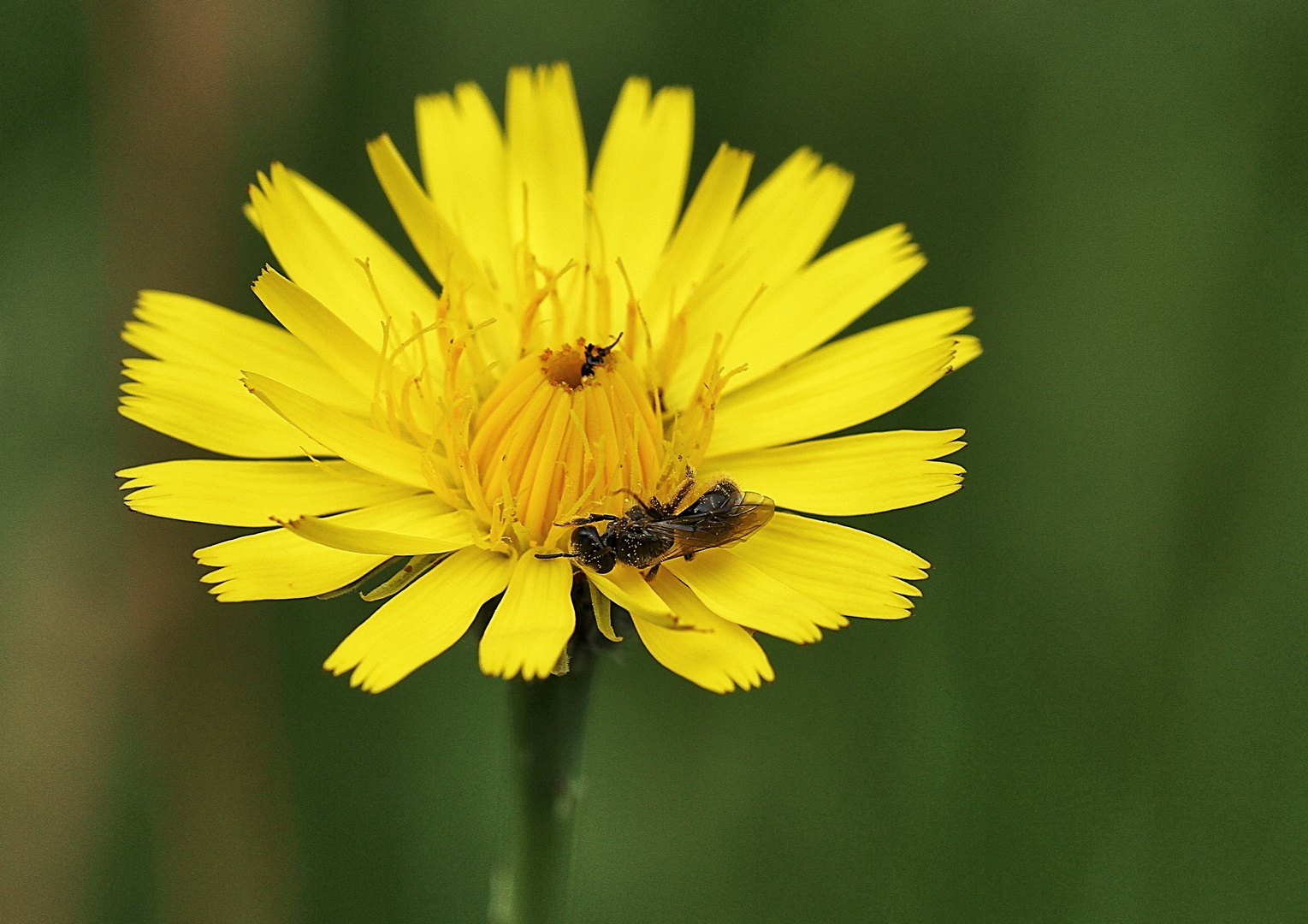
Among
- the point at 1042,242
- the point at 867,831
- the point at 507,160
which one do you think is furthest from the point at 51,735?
the point at 1042,242

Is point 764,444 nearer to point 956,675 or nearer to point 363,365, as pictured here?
point 363,365

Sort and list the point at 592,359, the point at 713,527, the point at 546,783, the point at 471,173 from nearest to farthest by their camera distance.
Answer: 1. the point at 713,527
2. the point at 546,783
3. the point at 592,359
4. the point at 471,173

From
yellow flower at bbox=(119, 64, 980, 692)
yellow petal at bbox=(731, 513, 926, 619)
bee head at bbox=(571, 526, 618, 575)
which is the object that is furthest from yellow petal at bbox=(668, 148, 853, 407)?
bee head at bbox=(571, 526, 618, 575)

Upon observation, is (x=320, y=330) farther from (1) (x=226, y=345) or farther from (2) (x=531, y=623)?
(2) (x=531, y=623)

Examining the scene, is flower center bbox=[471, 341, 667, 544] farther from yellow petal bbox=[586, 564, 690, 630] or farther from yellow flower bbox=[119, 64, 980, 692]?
yellow petal bbox=[586, 564, 690, 630]

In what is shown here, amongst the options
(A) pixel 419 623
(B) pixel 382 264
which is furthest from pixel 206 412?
(A) pixel 419 623
